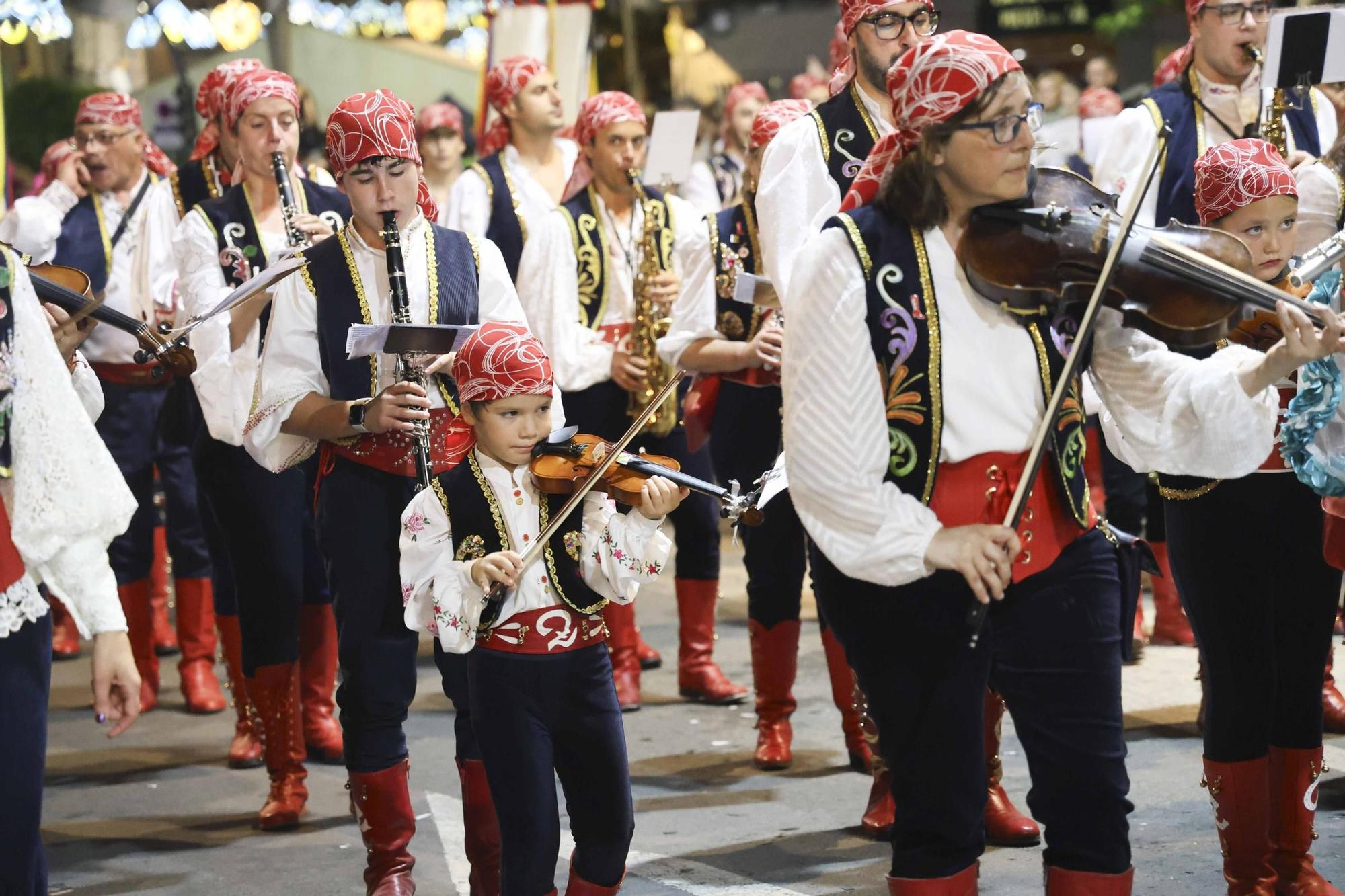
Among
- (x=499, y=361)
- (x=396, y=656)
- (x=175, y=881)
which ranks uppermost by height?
(x=499, y=361)

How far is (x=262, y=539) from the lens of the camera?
488 centimetres

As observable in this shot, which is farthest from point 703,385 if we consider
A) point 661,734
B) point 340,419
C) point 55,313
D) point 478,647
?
point 55,313

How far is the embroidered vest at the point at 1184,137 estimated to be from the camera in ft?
15.4

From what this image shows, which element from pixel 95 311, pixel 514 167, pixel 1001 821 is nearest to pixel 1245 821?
pixel 1001 821

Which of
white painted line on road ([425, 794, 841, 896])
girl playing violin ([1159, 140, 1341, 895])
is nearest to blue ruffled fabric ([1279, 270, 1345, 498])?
girl playing violin ([1159, 140, 1341, 895])

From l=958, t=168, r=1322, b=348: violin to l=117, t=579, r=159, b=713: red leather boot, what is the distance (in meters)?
4.38

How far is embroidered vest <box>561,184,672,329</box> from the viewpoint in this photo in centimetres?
584

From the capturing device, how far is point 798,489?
2.79 m

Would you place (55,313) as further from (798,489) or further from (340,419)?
(798,489)

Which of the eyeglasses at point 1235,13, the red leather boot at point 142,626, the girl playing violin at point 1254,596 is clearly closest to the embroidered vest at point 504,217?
the red leather boot at point 142,626

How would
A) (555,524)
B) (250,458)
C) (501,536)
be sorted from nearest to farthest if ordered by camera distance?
(555,524), (501,536), (250,458)

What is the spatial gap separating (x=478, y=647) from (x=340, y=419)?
72 cm

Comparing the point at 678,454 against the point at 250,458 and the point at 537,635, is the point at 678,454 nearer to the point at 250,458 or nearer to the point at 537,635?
the point at 250,458

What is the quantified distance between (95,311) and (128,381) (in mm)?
3300
